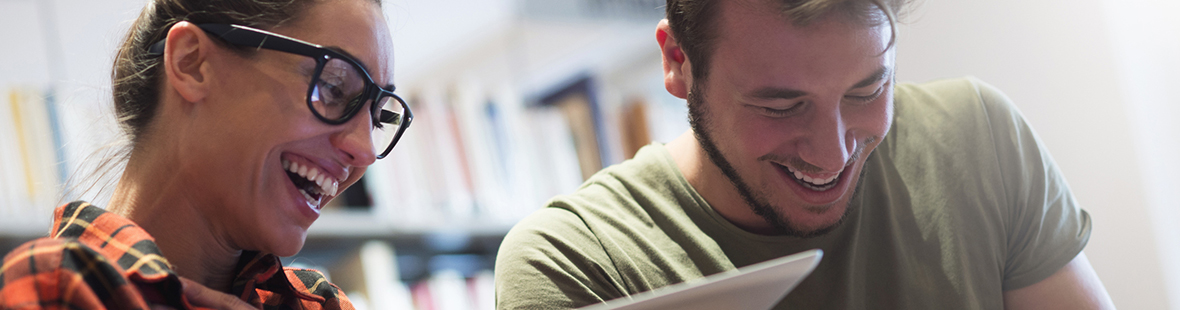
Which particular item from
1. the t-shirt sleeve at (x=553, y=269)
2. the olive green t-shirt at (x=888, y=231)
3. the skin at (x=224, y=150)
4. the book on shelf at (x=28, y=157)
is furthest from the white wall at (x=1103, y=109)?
the book on shelf at (x=28, y=157)

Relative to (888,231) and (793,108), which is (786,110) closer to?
(793,108)

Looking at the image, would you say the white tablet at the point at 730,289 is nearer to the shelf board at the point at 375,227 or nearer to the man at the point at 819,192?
the man at the point at 819,192

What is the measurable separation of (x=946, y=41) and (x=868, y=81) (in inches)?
34.8

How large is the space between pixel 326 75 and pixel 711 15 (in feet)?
1.59

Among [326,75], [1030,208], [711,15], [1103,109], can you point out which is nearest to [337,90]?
[326,75]

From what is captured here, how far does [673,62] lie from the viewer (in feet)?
3.80

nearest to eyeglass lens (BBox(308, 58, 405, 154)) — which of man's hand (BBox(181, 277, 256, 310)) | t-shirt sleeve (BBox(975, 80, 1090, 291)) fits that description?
man's hand (BBox(181, 277, 256, 310))

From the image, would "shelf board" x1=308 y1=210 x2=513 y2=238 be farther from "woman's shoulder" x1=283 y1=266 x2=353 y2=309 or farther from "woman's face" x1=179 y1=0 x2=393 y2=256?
"woman's face" x1=179 y1=0 x2=393 y2=256

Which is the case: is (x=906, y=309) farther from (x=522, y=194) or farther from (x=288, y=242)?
(x=522, y=194)

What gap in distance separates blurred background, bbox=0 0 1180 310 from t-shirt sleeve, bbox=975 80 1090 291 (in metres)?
0.25

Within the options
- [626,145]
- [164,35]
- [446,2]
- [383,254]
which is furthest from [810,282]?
[446,2]

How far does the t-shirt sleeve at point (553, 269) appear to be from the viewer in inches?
39.0

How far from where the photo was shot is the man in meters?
0.98

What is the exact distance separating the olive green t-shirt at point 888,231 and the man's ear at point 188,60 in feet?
1.39
